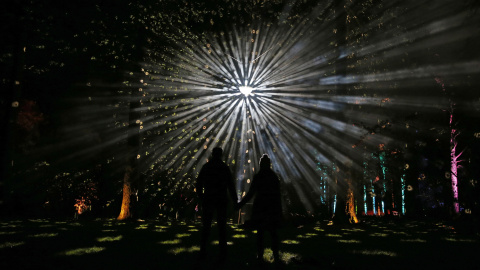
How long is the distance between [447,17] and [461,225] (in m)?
8.08

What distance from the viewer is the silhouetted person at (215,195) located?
15.1ft

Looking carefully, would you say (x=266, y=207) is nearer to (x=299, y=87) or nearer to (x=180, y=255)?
(x=180, y=255)

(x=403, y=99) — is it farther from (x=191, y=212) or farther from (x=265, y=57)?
(x=191, y=212)

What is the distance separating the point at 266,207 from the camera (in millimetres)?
4676

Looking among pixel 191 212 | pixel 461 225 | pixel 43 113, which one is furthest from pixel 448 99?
pixel 43 113

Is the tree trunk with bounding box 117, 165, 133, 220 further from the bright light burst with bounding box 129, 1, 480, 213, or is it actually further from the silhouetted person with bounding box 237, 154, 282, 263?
the silhouetted person with bounding box 237, 154, 282, 263

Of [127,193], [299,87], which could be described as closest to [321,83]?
[299,87]

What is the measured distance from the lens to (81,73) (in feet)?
51.8

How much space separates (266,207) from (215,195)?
0.89m

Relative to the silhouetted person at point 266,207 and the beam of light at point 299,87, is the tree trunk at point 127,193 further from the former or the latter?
the silhouetted person at point 266,207

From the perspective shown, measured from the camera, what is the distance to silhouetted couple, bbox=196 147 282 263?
15.0 ft

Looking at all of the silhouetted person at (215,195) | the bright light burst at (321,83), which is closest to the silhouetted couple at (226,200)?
the silhouetted person at (215,195)

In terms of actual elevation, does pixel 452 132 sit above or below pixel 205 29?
below

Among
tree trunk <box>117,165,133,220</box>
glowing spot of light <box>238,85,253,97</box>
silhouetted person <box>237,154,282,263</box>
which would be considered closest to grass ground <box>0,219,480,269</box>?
silhouetted person <box>237,154,282,263</box>
